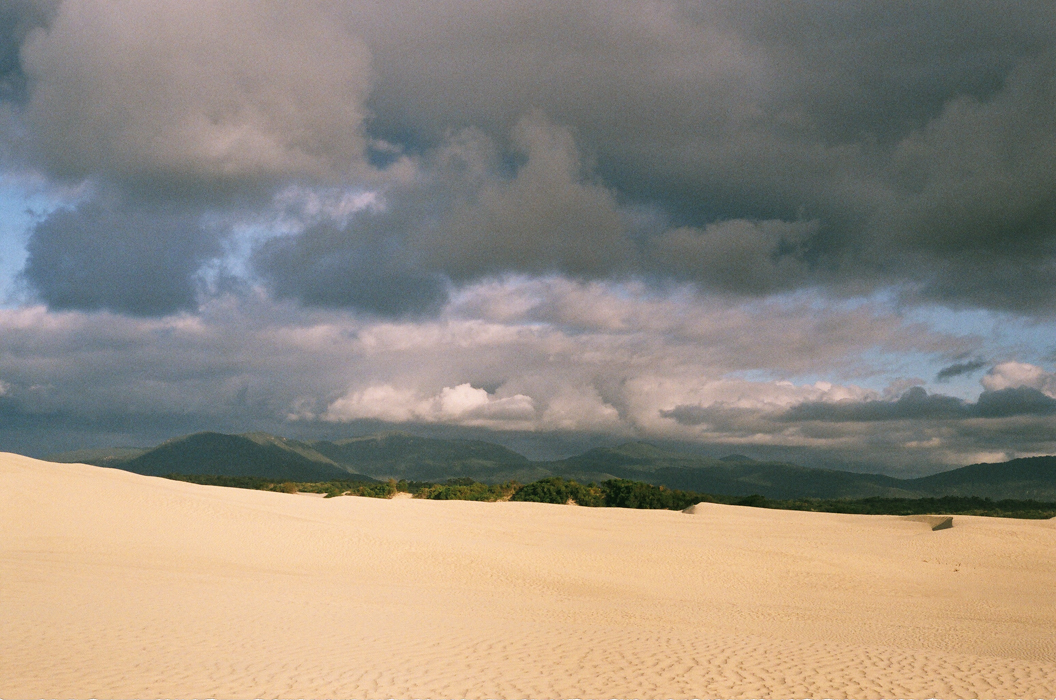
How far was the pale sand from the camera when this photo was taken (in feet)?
36.8

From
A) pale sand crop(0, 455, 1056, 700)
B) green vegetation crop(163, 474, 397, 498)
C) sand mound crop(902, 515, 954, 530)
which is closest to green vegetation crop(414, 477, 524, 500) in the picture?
green vegetation crop(163, 474, 397, 498)

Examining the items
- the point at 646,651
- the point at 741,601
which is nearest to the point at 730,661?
the point at 646,651

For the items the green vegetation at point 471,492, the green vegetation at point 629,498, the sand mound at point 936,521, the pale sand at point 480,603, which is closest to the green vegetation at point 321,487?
the green vegetation at point 629,498

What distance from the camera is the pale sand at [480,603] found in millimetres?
11219

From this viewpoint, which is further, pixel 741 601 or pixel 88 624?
pixel 741 601

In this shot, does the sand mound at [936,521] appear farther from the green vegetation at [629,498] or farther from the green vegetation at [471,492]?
the green vegetation at [471,492]

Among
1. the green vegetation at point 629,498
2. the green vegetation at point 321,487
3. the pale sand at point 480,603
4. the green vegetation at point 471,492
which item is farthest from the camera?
the green vegetation at point 321,487

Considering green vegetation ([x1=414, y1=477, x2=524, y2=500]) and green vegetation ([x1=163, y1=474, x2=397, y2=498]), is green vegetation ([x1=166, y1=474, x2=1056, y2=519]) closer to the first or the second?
Result: green vegetation ([x1=414, y1=477, x2=524, y2=500])

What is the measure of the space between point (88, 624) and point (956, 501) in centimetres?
9048

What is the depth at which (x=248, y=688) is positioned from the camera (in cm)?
1027

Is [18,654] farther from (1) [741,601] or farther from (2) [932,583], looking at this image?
(2) [932,583]

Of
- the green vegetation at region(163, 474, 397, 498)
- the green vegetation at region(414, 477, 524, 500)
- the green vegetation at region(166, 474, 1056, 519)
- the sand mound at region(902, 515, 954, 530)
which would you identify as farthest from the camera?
the green vegetation at region(163, 474, 397, 498)

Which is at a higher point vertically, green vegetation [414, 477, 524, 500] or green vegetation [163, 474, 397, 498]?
green vegetation [414, 477, 524, 500]

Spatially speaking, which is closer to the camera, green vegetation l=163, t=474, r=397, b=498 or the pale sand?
the pale sand
